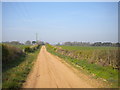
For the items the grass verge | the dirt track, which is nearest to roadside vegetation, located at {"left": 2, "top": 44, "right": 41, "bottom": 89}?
the grass verge

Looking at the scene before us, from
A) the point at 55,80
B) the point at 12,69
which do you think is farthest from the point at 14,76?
the point at 55,80

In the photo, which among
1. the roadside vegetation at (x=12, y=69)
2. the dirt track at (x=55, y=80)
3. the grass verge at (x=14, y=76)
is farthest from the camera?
the roadside vegetation at (x=12, y=69)

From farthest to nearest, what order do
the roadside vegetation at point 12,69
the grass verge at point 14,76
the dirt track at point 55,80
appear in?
the roadside vegetation at point 12,69, the dirt track at point 55,80, the grass verge at point 14,76

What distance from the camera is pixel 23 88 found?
635cm

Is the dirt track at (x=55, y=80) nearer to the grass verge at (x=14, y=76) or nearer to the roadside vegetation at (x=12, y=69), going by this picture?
the grass verge at (x=14, y=76)

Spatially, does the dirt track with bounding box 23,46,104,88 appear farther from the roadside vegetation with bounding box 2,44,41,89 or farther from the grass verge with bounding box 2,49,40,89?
the roadside vegetation with bounding box 2,44,41,89

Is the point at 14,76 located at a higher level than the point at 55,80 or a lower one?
higher

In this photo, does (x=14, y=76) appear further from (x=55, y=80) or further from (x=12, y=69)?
(x=55, y=80)

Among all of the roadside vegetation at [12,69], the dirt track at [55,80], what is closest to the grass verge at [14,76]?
the roadside vegetation at [12,69]

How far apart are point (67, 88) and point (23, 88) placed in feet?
7.79

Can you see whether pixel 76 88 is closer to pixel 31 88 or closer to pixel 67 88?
pixel 67 88

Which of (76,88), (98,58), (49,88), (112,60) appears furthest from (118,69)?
(49,88)

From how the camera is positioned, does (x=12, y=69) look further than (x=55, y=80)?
Yes

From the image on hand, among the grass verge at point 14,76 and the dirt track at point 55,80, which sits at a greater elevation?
the grass verge at point 14,76
